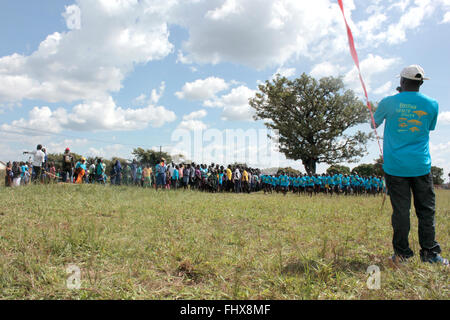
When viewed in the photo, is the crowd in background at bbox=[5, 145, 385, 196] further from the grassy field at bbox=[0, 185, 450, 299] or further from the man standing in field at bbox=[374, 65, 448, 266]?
the man standing in field at bbox=[374, 65, 448, 266]

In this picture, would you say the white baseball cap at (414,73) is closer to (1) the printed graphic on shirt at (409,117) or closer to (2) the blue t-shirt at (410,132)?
(2) the blue t-shirt at (410,132)

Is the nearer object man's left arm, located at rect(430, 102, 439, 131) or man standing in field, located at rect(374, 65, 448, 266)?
man standing in field, located at rect(374, 65, 448, 266)

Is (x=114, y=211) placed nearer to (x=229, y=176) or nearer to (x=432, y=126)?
(x=432, y=126)

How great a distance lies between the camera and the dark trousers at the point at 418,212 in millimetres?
3205

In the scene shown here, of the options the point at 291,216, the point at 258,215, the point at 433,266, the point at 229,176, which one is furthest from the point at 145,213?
the point at 229,176

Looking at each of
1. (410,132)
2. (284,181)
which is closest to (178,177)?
(284,181)

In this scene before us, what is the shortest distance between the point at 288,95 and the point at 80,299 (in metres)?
28.4

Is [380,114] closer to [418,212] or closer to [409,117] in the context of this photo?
[409,117]

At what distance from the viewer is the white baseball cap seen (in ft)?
11.1

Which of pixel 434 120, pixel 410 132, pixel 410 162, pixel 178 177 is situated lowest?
pixel 178 177

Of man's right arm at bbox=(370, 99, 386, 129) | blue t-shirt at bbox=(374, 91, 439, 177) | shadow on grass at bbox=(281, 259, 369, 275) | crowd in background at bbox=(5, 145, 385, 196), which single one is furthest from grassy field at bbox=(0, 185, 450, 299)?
crowd in background at bbox=(5, 145, 385, 196)

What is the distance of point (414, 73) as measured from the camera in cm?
340

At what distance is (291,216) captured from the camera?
6602mm

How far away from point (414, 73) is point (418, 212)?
1640 mm
